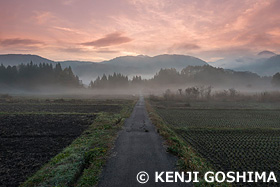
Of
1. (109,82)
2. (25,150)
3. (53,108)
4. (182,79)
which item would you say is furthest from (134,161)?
(182,79)

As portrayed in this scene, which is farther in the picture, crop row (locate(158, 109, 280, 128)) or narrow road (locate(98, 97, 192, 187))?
crop row (locate(158, 109, 280, 128))

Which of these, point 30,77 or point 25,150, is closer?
point 25,150

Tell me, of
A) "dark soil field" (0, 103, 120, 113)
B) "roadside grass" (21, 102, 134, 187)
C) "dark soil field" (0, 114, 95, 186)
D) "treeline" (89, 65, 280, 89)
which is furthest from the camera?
"treeline" (89, 65, 280, 89)

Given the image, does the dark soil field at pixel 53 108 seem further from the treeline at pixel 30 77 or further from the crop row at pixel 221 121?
the treeline at pixel 30 77

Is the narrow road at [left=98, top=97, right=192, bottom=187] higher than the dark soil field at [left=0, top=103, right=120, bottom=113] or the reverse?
higher

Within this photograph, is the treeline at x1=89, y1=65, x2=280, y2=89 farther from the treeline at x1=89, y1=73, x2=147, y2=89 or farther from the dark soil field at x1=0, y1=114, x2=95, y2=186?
the dark soil field at x1=0, y1=114, x2=95, y2=186

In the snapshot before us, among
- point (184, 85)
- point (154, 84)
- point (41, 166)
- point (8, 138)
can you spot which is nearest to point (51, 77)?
point (154, 84)

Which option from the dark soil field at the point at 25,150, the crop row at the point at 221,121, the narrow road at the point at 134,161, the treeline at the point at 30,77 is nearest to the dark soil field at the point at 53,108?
the crop row at the point at 221,121

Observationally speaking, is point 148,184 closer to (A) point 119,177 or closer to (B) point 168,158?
(A) point 119,177

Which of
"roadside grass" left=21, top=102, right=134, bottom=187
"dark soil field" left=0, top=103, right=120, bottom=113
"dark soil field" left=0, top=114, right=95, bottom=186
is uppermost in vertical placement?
"roadside grass" left=21, top=102, right=134, bottom=187

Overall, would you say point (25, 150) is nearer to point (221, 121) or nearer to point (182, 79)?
point (221, 121)

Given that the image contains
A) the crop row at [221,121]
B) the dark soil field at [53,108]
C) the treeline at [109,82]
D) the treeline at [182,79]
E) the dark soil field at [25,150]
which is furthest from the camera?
the treeline at [182,79]

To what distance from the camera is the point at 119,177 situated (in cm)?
874

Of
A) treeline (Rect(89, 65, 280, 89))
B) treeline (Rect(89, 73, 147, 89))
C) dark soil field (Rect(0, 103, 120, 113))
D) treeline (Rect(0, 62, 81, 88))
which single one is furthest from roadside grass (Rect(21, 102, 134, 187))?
treeline (Rect(89, 65, 280, 89))
